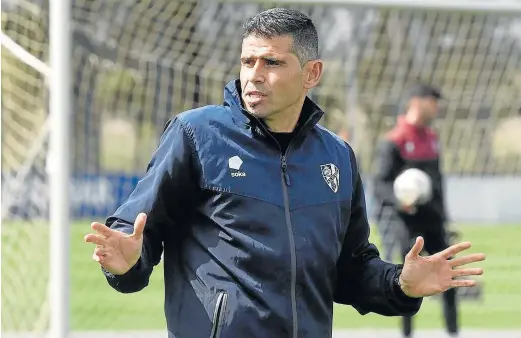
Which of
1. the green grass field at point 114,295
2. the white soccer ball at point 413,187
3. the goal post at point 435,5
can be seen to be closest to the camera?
the green grass field at point 114,295

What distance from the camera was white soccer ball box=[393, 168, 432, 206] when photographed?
7.76 metres

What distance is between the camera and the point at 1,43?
5160 millimetres

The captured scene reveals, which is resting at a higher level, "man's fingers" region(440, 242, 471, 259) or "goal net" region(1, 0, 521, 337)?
"man's fingers" region(440, 242, 471, 259)

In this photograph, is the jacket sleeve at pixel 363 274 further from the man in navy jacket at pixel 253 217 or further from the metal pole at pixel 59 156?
the metal pole at pixel 59 156

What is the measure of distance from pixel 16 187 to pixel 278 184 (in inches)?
124

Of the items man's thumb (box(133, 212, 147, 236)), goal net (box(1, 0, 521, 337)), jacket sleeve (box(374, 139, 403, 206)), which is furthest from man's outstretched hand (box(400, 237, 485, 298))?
jacket sleeve (box(374, 139, 403, 206))

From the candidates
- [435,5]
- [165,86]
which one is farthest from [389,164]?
[165,86]

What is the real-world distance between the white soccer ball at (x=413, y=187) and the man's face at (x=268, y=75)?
4.63 m

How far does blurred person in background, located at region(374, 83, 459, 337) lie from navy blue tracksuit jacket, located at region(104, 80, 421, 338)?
189 inches

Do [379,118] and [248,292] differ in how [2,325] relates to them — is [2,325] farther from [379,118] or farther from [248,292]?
[379,118]

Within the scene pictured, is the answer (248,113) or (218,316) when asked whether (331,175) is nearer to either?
(248,113)

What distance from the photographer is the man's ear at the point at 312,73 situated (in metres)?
3.30

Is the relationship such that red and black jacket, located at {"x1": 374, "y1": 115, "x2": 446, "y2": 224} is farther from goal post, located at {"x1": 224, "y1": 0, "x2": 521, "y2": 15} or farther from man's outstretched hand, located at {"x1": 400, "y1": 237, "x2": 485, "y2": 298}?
man's outstretched hand, located at {"x1": 400, "y1": 237, "x2": 485, "y2": 298}

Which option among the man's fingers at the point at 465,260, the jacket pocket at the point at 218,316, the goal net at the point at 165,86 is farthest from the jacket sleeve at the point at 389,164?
the jacket pocket at the point at 218,316
